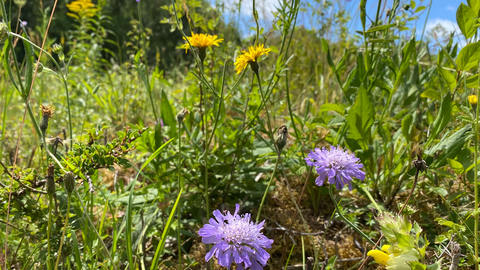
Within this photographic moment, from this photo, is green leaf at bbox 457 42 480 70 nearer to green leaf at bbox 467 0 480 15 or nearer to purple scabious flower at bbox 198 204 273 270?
green leaf at bbox 467 0 480 15

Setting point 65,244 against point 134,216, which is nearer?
point 65,244

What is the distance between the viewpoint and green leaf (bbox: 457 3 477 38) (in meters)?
0.91

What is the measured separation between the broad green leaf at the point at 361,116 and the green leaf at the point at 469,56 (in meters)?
0.27

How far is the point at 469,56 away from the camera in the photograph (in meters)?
0.98

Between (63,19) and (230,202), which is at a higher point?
(63,19)

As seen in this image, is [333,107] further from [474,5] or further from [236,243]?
[236,243]

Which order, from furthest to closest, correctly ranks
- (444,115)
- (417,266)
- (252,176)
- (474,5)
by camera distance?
1. (252,176)
2. (444,115)
3. (474,5)
4. (417,266)

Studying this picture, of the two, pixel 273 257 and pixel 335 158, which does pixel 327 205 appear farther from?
pixel 335 158

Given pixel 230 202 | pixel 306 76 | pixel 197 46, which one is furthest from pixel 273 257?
pixel 306 76

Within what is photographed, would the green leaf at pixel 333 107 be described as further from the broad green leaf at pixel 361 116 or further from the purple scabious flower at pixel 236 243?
the purple scabious flower at pixel 236 243

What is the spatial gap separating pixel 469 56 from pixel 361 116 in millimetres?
338

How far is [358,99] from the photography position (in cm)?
105

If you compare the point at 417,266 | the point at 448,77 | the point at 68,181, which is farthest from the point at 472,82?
the point at 68,181

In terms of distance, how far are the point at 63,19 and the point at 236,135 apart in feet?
25.8
